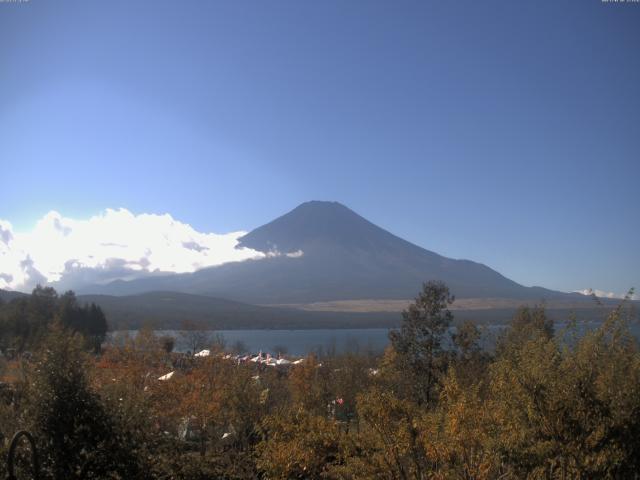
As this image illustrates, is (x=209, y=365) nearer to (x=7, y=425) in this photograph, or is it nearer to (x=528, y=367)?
(x=7, y=425)

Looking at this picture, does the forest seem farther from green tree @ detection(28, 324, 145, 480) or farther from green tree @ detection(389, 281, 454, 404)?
green tree @ detection(389, 281, 454, 404)

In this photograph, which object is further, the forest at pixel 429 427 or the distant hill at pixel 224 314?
the distant hill at pixel 224 314

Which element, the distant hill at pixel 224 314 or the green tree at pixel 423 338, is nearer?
the green tree at pixel 423 338

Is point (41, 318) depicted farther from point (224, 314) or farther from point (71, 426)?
point (224, 314)

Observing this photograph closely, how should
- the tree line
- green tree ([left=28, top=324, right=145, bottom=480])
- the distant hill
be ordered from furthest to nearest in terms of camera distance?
1. the distant hill
2. the tree line
3. green tree ([left=28, top=324, right=145, bottom=480])

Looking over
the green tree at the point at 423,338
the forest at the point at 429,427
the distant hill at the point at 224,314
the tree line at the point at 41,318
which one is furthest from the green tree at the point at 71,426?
the distant hill at the point at 224,314

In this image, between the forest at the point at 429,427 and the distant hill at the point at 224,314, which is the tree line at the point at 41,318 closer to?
the forest at the point at 429,427

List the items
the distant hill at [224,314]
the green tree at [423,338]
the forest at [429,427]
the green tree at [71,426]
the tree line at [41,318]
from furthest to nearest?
the distant hill at [224,314] → the tree line at [41,318] → the green tree at [423,338] → the green tree at [71,426] → the forest at [429,427]

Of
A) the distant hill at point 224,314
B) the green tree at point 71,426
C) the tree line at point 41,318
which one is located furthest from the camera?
the distant hill at point 224,314

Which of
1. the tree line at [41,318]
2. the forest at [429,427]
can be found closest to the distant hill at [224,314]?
the tree line at [41,318]

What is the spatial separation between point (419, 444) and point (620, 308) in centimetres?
395

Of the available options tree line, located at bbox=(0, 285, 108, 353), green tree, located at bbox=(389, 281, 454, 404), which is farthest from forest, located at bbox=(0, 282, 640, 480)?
tree line, located at bbox=(0, 285, 108, 353)

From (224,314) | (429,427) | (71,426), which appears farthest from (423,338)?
(224,314)

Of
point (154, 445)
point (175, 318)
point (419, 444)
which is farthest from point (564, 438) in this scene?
point (175, 318)
